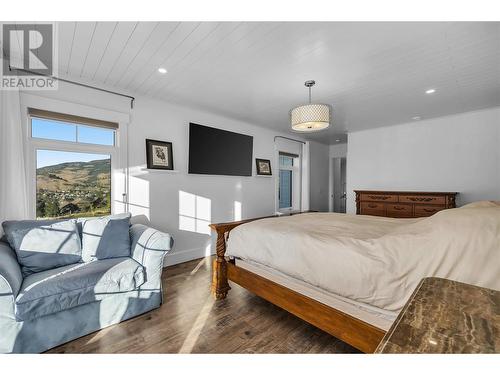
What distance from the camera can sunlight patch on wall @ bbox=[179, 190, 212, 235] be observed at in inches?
139

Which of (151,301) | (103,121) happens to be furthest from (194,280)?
(103,121)

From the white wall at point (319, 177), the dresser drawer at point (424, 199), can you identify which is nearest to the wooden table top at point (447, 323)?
the dresser drawer at point (424, 199)

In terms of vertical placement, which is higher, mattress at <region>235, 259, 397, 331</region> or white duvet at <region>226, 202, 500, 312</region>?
white duvet at <region>226, 202, 500, 312</region>

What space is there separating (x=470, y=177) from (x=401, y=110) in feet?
5.29

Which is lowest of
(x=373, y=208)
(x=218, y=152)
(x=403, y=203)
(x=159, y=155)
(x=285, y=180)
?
(x=373, y=208)

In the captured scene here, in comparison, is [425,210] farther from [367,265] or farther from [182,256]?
[182,256]

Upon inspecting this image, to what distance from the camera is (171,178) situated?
134 inches

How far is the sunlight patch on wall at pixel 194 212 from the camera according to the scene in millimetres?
3528

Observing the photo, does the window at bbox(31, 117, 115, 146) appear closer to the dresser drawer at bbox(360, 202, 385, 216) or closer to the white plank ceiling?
the white plank ceiling

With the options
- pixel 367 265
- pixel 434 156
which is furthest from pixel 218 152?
pixel 434 156

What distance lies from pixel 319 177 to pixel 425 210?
9.05 ft

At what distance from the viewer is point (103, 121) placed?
9.18ft

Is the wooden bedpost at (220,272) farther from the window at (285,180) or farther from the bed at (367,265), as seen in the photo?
the window at (285,180)

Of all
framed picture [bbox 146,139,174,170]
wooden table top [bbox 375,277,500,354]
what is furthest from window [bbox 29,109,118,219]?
wooden table top [bbox 375,277,500,354]
